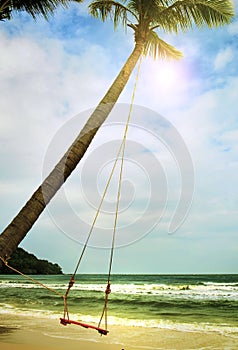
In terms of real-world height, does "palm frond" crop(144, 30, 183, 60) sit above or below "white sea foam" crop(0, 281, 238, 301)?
above

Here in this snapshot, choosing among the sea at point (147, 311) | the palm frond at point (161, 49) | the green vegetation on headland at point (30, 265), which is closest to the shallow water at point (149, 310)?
the sea at point (147, 311)

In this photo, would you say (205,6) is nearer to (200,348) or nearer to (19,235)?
(19,235)

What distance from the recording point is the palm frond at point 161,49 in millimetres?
7650

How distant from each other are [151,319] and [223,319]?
8.87ft

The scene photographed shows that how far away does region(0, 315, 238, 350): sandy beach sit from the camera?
8.31 m

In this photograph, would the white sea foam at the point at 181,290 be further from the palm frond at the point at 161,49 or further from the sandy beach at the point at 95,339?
the palm frond at the point at 161,49

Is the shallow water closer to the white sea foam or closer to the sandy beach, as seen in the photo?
the white sea foam

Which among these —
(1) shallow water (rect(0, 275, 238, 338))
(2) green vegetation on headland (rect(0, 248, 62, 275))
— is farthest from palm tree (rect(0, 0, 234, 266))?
(2) green vegetation on headland (rect(0, 248, 62, 275))

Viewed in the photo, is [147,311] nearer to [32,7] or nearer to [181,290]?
[181,290]

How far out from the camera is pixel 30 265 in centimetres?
5234

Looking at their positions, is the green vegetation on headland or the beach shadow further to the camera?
the green vegetation on headland

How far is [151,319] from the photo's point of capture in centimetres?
1478

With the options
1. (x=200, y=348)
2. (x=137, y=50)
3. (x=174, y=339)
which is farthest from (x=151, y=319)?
(x=137, y=50)

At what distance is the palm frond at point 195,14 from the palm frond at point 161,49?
40.5 inches
